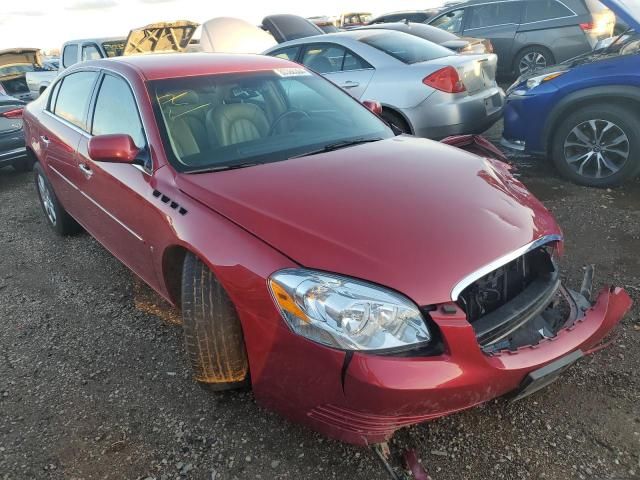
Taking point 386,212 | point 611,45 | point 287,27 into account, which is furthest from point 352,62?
point 386,212

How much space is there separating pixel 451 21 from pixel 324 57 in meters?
5.19

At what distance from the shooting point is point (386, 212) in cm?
207

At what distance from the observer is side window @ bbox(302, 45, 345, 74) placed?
5.98 metres

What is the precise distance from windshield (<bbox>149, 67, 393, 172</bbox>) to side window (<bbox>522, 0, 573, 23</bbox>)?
724cm

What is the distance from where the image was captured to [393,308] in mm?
1726

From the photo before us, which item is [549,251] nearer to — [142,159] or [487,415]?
[487,415]

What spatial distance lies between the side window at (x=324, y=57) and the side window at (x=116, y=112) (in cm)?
328

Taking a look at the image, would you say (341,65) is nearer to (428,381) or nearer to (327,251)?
(327,251)

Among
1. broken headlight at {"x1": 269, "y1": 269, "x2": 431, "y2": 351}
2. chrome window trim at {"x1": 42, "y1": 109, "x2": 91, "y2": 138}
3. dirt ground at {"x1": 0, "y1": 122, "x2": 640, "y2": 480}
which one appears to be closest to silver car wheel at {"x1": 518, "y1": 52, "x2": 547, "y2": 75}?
dirt ground at {"x1": 0, "y1": 122, "x2": 640, "y2": 480}

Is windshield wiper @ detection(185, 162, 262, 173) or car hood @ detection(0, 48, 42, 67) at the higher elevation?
windshield wiper @ detection(185, 162, 262, 173)

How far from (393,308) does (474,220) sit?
0.57 metres

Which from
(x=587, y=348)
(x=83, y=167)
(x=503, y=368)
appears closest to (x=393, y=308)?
(x=503, y=368)

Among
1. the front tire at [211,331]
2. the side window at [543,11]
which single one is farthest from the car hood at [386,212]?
the side window at [543,11]

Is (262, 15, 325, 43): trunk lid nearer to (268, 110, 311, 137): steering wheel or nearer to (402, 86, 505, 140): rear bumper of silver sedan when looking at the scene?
(402, 86, 505, 140): rear bumper of silver sedan
